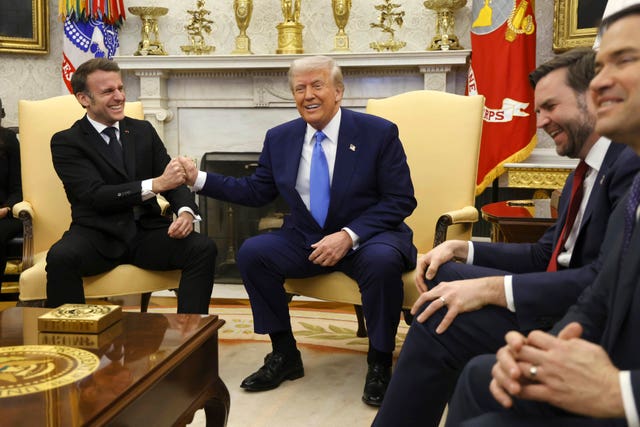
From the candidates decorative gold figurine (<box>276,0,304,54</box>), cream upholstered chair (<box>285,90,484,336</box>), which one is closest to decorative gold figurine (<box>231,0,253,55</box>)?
decorative gold figurine (<box>276,0,304,54</box>)

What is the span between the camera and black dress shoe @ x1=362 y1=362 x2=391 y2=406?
8.53 feet

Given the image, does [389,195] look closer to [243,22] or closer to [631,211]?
[631,211]

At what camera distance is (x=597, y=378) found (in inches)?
43.1

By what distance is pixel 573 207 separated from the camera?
6.12ft

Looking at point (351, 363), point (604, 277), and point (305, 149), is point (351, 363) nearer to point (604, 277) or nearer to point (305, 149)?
point (305, 149)

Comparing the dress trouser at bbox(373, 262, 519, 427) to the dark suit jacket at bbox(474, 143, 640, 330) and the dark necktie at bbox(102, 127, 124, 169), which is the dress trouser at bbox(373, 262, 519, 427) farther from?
the dark necktie at bbox(102, 127, 124, 169)

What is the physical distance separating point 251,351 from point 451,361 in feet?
5.28

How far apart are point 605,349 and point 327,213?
1704 mm

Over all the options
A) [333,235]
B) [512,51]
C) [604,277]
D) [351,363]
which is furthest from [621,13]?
[512,51]

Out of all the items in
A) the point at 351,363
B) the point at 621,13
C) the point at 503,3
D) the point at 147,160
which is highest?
the point at 503,3

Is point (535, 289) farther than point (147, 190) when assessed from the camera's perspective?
No

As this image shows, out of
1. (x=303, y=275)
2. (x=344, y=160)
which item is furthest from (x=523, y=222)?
(x=303, y=275)

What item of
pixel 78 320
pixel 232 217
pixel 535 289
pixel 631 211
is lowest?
pixel 232 217

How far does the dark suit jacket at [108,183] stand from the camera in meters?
2.97
